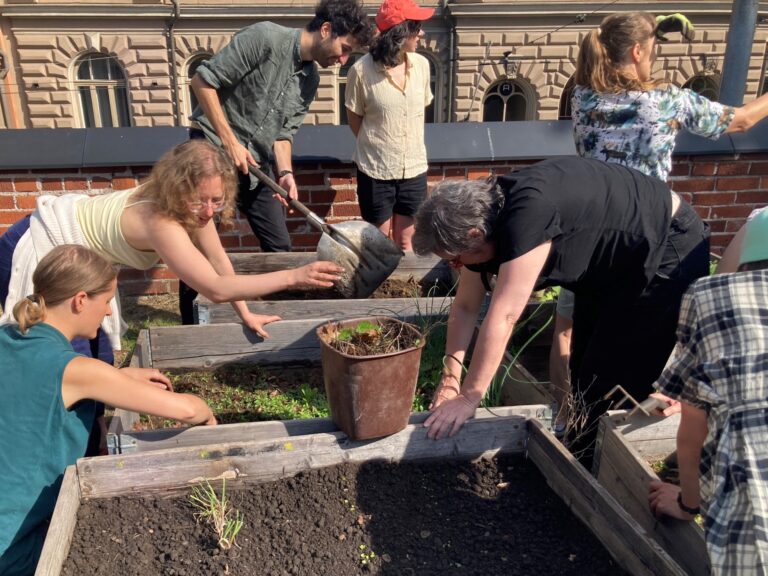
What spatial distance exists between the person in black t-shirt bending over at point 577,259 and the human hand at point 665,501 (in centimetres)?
52

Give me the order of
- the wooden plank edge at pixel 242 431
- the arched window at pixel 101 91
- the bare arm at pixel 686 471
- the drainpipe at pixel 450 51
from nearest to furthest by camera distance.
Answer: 1. the bare arm at pixel 686 471
2. the wooden plank edge at pixel 242 431
3. the drainpipe at pixel 450 51
4. the arched window at pixel 101 91

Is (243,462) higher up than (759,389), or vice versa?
(759,389)

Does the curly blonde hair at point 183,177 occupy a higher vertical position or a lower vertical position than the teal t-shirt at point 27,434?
higher

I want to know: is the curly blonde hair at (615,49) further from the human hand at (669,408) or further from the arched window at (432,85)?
the arched window at (432,85)

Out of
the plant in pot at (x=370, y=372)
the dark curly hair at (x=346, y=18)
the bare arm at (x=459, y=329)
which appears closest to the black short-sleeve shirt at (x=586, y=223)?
the bare arm at (x=459, y=329)

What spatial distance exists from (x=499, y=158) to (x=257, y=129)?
1.75 m

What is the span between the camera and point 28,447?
181 cm

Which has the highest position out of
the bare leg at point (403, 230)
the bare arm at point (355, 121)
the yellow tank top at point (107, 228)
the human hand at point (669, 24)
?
the human hand at point (669, 24)

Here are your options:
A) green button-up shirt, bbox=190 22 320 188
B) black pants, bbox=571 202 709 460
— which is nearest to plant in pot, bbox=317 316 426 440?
black pants, bbox=571 202 709 460

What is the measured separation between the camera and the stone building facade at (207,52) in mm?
17578

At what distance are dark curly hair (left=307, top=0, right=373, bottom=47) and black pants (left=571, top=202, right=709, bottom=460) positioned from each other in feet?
6.22

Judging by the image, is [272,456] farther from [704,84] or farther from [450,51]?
[704,84]

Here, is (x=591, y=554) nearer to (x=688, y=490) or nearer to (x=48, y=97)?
(x=688, y=490)

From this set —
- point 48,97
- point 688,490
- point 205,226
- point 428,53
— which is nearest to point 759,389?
point 688,490
